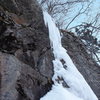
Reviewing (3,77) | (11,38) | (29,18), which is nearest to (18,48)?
(11,38)

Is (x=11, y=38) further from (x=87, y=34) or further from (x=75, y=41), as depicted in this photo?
(x=87, y=34)

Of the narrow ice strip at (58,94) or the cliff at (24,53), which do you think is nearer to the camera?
the cliff at (24,53)

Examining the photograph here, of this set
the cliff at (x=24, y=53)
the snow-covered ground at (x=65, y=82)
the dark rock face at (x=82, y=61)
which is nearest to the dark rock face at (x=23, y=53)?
the cliff at (x=24, y=53)

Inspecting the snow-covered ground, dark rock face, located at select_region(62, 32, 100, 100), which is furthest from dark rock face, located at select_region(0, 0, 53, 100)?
dark rock face, located at select_region(62, 32, 100, 100)

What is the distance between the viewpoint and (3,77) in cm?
325

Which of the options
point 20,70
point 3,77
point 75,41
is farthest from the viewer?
point 75,41

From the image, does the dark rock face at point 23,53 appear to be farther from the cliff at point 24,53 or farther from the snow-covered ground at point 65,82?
the snow-covered ground at point 65,82

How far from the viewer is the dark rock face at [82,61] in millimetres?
5359

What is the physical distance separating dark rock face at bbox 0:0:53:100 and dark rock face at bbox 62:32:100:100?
1.15m

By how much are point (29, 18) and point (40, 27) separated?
279mm

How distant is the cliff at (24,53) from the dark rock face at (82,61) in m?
0.04

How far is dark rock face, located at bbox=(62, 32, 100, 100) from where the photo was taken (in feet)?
17.6

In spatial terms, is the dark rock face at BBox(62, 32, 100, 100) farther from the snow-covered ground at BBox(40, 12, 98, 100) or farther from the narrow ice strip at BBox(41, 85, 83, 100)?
the narrow ice strip at BBox(41, 85, 83, 100)

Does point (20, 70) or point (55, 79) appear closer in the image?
point (20, 70)
